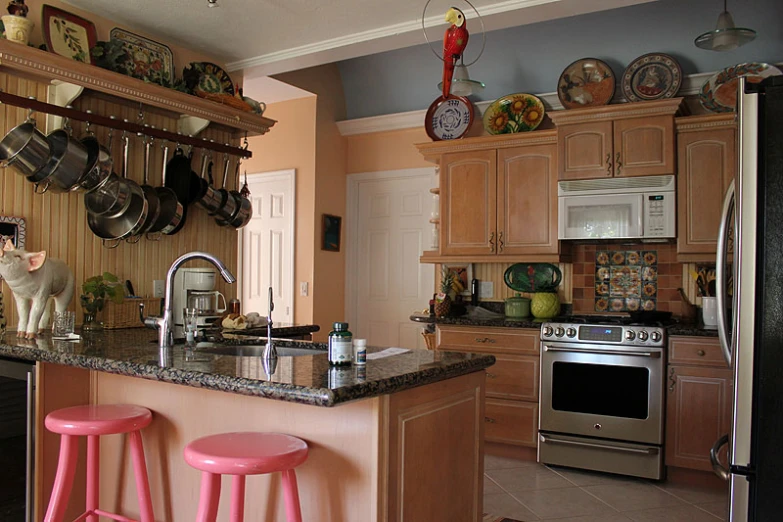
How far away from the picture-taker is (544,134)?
14.3ft

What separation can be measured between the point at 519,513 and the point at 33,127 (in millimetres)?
2906

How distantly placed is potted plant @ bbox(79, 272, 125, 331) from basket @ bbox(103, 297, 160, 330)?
0.03m

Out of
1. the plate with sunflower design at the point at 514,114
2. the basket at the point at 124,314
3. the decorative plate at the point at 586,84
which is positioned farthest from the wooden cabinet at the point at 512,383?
the basket at the point at 124,314

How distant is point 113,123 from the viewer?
3240 millimetres

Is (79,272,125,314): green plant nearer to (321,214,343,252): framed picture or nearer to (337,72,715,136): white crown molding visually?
(321,214,343,252): framed picture

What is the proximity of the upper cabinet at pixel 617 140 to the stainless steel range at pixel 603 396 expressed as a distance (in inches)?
38.0

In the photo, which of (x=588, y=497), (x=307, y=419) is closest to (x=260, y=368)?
(x=307, y=419)

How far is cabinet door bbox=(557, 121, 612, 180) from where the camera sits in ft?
13.6

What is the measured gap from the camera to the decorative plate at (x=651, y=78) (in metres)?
4.21

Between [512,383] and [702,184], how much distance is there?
1.68 metres

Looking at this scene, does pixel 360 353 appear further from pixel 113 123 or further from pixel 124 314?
pixel 113 123

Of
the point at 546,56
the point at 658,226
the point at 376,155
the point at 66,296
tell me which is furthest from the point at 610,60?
the point at 66,296

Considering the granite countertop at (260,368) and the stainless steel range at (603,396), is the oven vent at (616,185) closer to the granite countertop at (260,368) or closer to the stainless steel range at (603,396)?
the stainless steel range at (603,396)

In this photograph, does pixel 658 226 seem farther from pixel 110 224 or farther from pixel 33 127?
pixel 33 127
